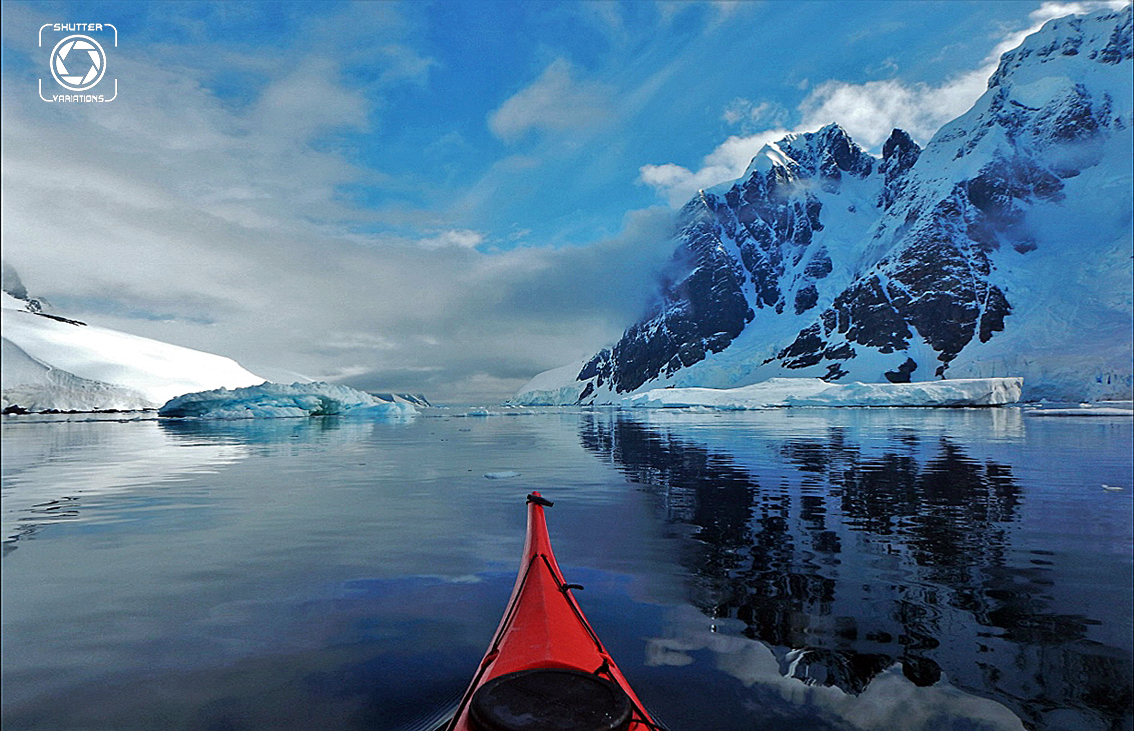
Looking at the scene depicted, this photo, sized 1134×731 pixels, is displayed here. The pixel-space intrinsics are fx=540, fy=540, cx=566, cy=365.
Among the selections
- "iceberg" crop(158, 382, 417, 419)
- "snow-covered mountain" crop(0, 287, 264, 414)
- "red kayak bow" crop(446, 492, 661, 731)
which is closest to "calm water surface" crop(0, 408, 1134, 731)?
"red kayak bow" crop(446, 492, 661, 731)

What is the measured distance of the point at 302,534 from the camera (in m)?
10.5

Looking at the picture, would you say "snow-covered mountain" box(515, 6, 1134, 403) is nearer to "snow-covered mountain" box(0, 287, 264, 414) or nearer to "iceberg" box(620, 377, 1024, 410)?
"iceberg" box(620, 377, 1024, 410)

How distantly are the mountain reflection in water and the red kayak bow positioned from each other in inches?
83.9

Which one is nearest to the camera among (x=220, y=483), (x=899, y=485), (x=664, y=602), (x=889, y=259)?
(x=664, y=602)

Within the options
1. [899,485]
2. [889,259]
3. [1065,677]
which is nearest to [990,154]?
[889,259]

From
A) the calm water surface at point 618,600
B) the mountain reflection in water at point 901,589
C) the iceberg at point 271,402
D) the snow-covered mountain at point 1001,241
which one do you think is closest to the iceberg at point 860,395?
the snow-covered mountain at point 1001,241

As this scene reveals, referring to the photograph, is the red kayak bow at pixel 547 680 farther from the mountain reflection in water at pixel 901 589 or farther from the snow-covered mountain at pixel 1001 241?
the snow-covered mountain at pixel 1001 241

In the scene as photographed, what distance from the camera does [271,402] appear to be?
60688 millimetres

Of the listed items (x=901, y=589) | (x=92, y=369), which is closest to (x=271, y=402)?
(x=92, y=369)

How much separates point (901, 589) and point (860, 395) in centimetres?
9061

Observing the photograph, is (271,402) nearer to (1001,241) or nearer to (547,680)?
(547,680)

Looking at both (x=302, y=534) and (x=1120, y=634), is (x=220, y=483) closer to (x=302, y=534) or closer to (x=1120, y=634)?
(x=302, y=534)

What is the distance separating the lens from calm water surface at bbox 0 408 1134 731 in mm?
4652

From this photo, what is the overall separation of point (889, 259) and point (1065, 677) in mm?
200158
